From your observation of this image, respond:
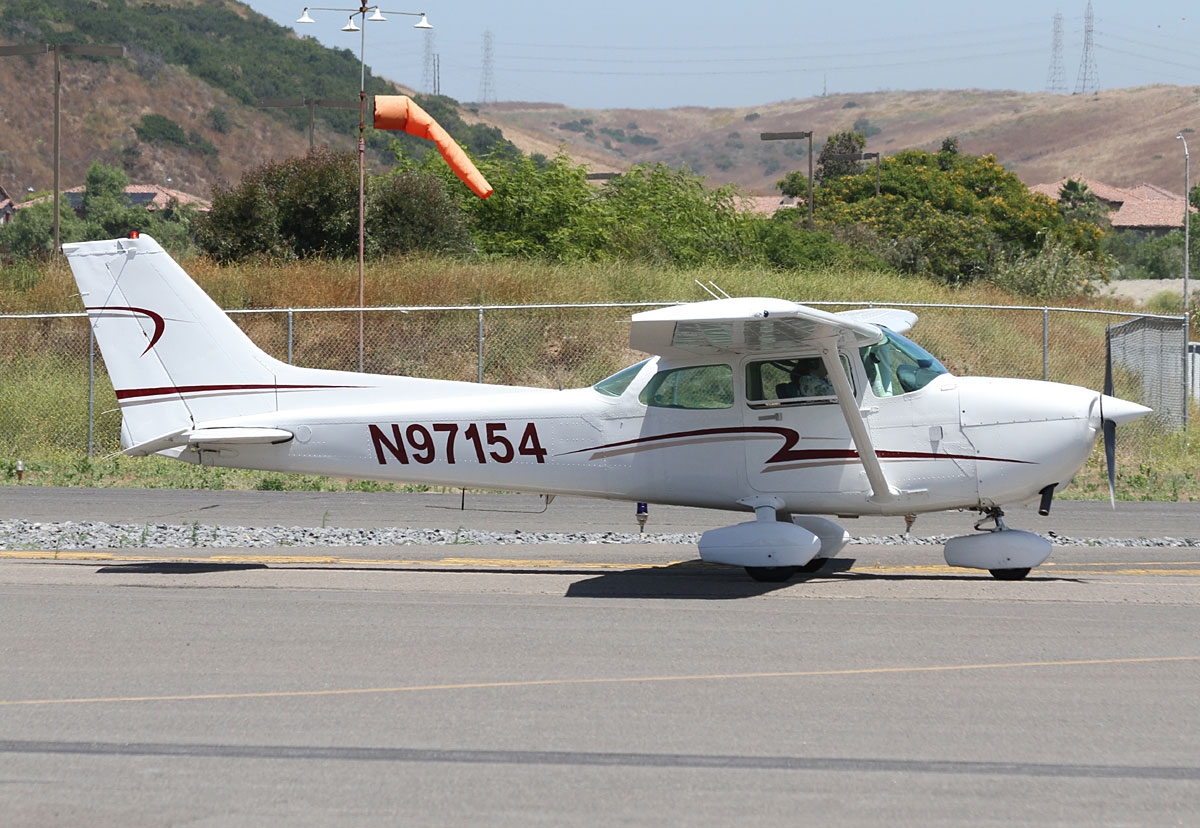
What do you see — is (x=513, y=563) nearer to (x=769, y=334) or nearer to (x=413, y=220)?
(x=769, y=334)

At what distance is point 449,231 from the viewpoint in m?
30.2

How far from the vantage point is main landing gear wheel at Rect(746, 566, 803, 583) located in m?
10.1

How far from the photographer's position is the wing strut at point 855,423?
32.3 feet

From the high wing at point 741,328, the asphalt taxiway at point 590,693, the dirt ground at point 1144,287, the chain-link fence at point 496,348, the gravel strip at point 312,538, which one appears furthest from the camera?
the dirt ground at point 1144,287

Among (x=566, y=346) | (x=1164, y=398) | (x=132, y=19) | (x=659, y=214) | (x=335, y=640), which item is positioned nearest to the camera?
(x=335, y=640)

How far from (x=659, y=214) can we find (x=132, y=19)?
333 ft

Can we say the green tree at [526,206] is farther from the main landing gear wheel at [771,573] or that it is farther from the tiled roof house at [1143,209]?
the tiled roof house at [1143,209]

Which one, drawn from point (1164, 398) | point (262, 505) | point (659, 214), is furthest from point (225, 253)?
point (1164, 398)

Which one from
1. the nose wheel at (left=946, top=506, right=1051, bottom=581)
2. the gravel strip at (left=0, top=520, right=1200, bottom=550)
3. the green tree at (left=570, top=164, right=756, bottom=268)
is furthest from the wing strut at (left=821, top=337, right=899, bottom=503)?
the green tree at (left=570, top=164, right=756, bottom=268)

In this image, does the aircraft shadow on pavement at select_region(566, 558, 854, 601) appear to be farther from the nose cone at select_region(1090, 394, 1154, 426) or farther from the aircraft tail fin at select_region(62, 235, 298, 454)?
the aircraft tail fin at select_region(62, 235, 298, 454)

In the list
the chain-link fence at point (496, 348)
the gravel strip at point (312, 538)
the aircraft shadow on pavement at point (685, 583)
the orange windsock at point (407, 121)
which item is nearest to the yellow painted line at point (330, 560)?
the aircraft shadow on pavement at point (685, 583)

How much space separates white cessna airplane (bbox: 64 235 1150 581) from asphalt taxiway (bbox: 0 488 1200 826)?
67cm

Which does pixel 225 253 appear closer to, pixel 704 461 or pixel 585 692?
pixel 704 461

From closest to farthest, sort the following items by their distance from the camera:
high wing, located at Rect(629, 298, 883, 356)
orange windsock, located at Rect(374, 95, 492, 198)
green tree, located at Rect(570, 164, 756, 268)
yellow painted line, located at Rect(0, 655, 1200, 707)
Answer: yellow painted line, located at Rect(0, 655, 1200, 707), high wing, located at Rect(629, 298, 883, 356), orange windsock, located at Rect(374, 95, 492, 198), green tree, located at Rect(570, 164, 756, 268)
